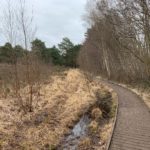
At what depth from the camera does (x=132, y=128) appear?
478 inches

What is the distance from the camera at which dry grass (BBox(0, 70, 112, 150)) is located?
11.1 metres

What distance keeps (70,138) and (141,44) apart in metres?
13.9

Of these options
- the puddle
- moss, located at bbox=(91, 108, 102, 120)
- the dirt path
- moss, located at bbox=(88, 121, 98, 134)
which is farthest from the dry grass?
the dirt path

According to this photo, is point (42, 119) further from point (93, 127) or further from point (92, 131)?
point (92, 131)

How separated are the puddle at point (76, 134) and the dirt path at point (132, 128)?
4.61 feet

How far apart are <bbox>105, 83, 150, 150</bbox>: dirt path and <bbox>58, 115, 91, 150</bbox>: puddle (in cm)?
140

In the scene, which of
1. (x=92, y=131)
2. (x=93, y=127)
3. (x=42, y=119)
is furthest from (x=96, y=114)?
(x=42, y=119)

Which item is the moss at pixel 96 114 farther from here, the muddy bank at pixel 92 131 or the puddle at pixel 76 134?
the puddle at pixel 76 134

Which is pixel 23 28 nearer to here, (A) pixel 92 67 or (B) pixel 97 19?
(B) pixel 97 19

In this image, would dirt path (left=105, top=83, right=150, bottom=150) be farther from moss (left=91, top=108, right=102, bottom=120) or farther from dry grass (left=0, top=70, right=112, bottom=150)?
dry grass (left=0, top=70, right=112, bottom=150)

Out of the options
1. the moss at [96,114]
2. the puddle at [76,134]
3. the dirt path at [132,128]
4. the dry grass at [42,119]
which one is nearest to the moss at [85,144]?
the puddle at [76,134]

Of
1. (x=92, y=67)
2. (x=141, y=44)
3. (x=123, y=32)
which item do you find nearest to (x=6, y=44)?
(x=123, y=32)

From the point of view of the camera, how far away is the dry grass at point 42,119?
11.1 metres

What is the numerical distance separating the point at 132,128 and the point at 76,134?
2292 millimetres
